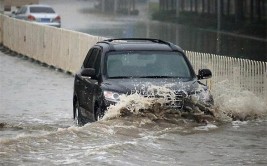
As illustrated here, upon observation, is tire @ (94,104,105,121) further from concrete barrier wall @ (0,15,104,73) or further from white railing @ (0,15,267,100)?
concrete barrier wall @ (0,15,104,73)

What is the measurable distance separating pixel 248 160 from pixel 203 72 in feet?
11.1

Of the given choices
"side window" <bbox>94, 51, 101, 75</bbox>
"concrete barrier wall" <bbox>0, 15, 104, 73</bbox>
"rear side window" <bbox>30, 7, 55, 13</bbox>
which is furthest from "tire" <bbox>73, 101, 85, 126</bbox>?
"rear side window" <bbox>30, 7, 55, 13</bbox>

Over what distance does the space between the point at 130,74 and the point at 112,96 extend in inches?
35.8

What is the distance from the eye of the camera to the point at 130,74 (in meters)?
14.8

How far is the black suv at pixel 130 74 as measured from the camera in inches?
554

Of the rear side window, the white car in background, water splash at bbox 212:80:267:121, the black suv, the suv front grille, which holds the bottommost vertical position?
the white car in background

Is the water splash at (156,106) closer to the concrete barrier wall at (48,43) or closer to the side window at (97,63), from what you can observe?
the side window at (97,63)

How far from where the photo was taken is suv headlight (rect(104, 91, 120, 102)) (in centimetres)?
1392

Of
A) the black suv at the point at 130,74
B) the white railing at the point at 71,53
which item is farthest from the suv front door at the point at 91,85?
the white railing at the point at 71,53

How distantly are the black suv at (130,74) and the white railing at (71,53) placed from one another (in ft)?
11.6

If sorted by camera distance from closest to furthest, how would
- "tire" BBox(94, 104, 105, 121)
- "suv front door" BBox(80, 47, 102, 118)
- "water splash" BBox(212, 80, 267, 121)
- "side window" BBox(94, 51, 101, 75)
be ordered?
"tire" BBox(94, 104, 105, 121), "suv front door" BBox(80, 47, 102, 118), "side window" BBox(94, 51, 101, 75), "water splash" BBox(212, 80, 267, 121)

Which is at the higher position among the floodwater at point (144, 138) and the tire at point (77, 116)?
the floodwater at point (144, 138)

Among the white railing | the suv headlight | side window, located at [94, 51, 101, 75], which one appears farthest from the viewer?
the white railing

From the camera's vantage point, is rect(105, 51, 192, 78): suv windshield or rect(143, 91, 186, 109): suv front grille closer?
rect(143, 91, 186, 109): suv front grille
